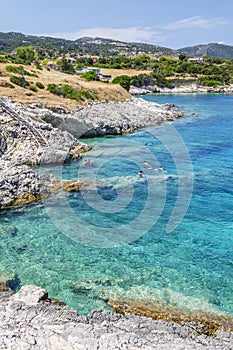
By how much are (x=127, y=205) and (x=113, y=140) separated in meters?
18.3

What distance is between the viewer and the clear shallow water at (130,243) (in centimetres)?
1380

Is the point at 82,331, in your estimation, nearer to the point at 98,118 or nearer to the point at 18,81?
the point at 98,118

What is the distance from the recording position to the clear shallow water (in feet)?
45.3

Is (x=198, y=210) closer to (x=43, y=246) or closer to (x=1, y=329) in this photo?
(x=43, y=246)

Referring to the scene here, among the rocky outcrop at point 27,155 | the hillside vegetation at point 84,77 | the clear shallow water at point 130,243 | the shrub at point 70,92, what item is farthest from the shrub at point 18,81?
the clear shallow water at point 130,243

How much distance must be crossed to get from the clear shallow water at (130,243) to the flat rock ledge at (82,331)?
132cm

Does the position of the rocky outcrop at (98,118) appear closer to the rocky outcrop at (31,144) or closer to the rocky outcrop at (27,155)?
the rocky outcrop at (31,144)

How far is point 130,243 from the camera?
17469 mm

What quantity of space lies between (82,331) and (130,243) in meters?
7.29

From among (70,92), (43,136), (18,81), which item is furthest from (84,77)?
(43,136)

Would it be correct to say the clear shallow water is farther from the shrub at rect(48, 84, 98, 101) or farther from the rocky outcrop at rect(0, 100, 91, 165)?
the shrub at rect(48, 84, 98, 101)

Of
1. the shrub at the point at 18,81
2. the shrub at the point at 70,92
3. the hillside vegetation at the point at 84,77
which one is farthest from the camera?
the shrub at the point at 70,92

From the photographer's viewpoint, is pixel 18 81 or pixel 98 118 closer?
pixel 98 118

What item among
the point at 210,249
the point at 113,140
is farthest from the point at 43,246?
the point at 113,140
